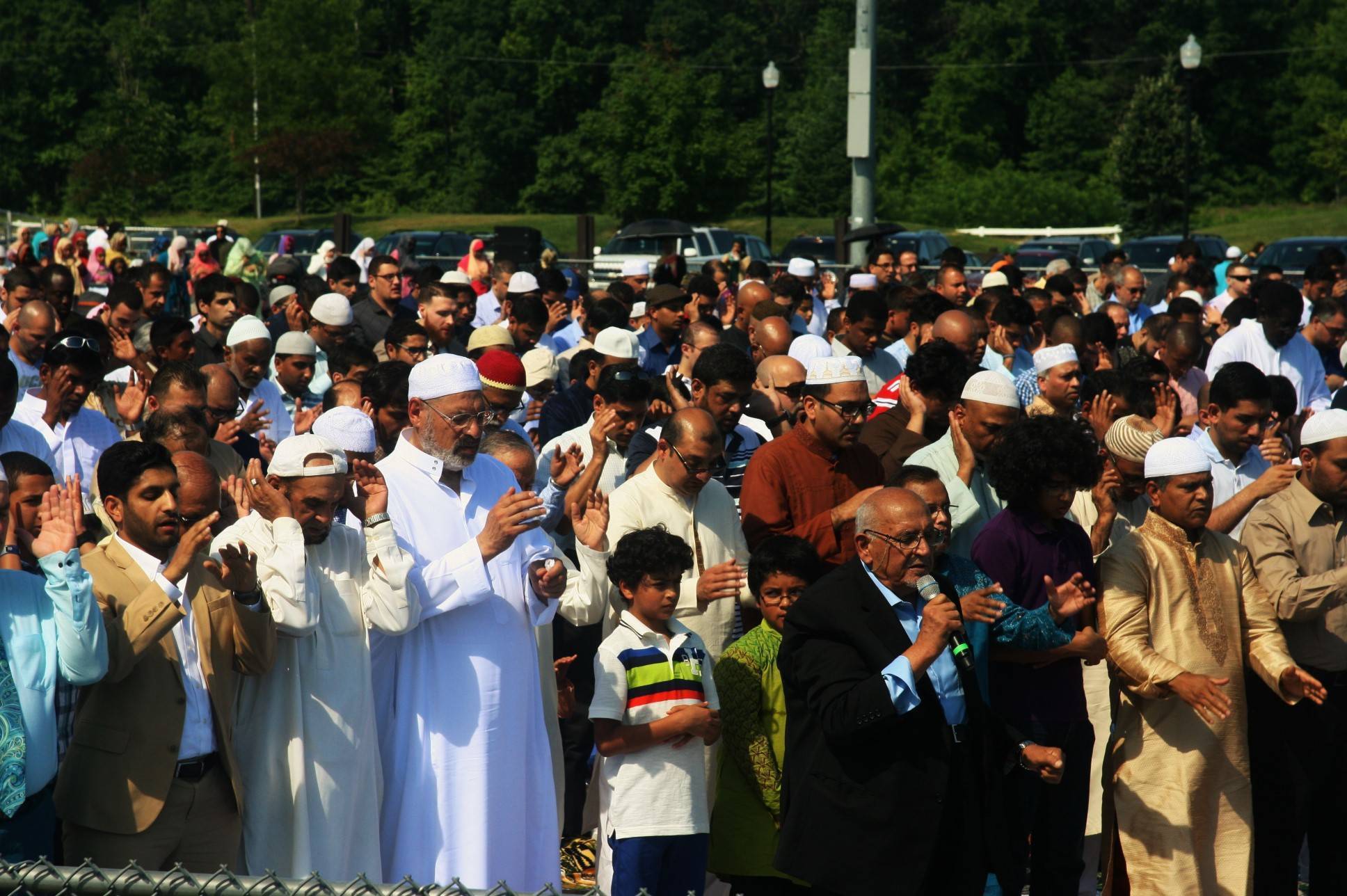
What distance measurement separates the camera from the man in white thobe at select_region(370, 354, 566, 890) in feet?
19.2

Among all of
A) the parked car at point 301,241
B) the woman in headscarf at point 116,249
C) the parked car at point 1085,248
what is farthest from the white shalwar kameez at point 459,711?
the parked car at point 301,241

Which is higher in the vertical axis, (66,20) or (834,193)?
(66,20)

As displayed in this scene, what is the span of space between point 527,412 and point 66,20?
70.1 metres

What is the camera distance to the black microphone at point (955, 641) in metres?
5.08

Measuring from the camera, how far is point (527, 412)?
946 centimetres

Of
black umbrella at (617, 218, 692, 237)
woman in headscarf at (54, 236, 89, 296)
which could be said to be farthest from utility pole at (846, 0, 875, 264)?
woman in headscarf at (54, 236, 89, 296)

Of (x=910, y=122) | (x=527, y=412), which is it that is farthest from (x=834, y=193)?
(x=527, y=412)

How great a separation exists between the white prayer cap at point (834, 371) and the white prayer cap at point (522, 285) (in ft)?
23.2

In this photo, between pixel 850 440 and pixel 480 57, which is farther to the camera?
pixel 480 57

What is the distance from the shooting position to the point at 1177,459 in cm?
610

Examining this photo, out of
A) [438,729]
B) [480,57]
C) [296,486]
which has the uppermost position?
[480,57]

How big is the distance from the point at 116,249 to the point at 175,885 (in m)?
19.6

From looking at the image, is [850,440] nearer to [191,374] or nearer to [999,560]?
[999,560]

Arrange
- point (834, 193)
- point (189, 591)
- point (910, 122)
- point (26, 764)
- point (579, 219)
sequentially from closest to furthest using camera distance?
point (26, 764) < point (189, 591) < point (579, 219) < point (834, 193) < point (910, 122)
